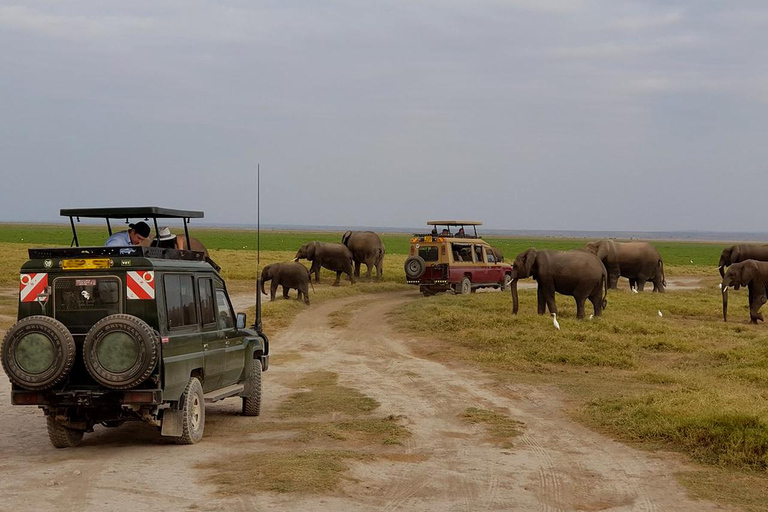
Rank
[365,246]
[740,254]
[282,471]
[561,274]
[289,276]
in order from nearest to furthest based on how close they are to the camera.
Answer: [282,471], [561,274], [289,276], [740,254], [365,246]

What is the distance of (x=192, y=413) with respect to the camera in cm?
1055

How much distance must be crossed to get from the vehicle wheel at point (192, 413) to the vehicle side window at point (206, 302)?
890 millimetres

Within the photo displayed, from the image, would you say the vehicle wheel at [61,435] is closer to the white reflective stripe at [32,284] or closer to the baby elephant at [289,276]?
the white reflective stripe at [32,284]

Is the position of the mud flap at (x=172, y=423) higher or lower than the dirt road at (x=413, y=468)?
higher

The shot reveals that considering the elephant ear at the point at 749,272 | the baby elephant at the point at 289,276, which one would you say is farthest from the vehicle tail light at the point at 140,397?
the elephant ear at the point at 749,272

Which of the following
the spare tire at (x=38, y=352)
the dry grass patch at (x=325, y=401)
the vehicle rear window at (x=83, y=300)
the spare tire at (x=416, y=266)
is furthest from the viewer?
the spare tire at (x=416, y=266)

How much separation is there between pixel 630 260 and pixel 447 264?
9078 mm

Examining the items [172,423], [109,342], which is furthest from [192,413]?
[109,342]

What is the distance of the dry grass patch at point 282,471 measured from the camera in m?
8.58

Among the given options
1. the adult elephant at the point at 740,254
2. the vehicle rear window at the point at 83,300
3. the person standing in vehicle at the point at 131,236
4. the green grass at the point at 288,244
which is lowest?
the green grass at the point at 288,244

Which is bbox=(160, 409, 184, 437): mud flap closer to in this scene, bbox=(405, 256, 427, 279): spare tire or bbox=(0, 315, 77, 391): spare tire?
bbox=(0, 315, 77, 391): spare tire

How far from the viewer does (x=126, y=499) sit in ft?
26.8

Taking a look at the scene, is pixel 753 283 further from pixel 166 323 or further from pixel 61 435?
pixel 61 435

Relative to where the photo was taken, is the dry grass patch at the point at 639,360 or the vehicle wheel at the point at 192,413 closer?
the vehicle wheel at the point at 192,413
